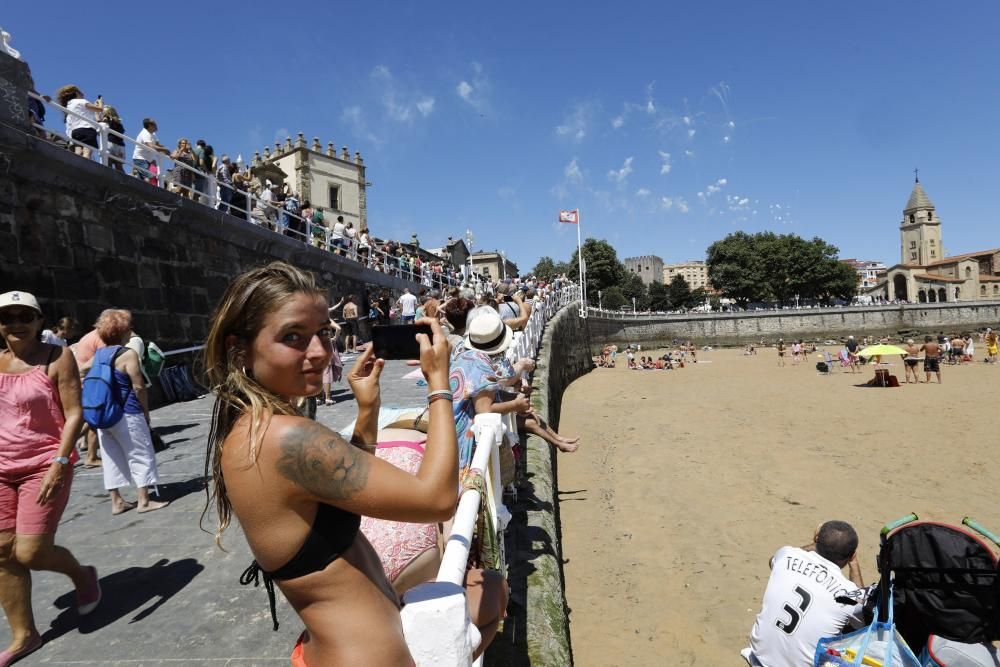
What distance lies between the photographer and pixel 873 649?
275 cm

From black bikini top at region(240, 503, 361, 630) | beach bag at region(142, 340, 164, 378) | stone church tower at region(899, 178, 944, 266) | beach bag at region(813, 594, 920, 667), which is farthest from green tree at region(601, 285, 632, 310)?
black bikini top at region(240, 503, 361, 630)

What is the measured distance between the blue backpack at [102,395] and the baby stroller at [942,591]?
531 centimetres

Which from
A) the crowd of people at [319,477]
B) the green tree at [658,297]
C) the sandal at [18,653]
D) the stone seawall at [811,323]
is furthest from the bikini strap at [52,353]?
the green tree at [658,297]

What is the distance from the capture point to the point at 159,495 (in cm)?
497

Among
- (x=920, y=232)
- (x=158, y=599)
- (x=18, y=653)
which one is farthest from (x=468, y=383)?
(x=920, y=232)

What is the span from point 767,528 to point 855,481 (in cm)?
307

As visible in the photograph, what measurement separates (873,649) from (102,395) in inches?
213

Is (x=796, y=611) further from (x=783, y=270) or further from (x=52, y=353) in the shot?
(x=783, y=270)

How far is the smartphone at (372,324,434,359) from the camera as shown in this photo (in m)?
1.85

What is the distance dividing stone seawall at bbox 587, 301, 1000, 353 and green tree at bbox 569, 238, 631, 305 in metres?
17.6

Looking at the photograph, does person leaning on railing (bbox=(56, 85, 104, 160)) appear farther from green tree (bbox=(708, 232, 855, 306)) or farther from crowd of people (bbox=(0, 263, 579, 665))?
green tree (bbox=(708, 232, 855, 306))

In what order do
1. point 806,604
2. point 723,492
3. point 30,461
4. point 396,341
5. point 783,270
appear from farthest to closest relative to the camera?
point 783,270, point 723,492, point 806,604, point 30,461, point 396,341

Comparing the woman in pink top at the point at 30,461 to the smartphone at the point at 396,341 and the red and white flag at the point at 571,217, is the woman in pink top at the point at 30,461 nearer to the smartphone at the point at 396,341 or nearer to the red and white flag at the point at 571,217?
the smartphone at the point at 396,341

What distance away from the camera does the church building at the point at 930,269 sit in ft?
242
